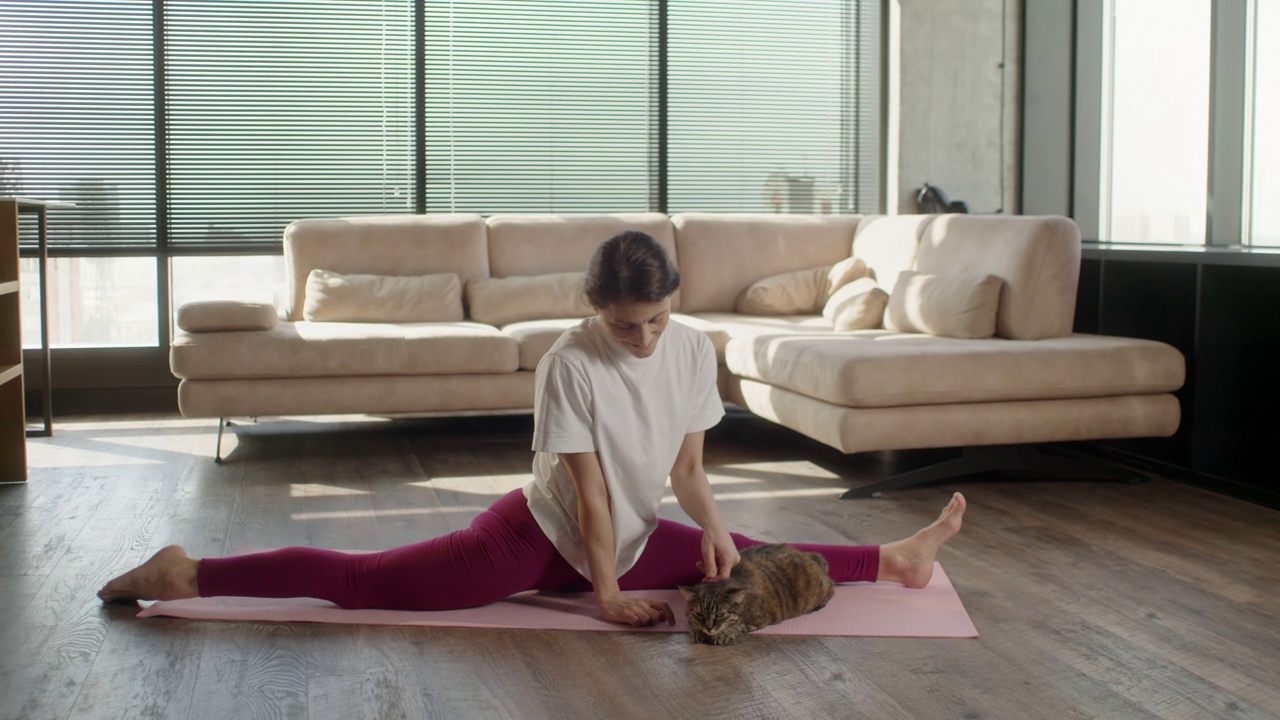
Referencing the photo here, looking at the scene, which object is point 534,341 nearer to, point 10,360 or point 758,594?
point 10,360

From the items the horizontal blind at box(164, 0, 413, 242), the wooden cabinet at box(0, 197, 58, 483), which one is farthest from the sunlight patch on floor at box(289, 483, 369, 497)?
the horizontal blind at box(164, 0, 413, 242)

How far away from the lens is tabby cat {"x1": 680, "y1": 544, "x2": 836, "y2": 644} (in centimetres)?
241

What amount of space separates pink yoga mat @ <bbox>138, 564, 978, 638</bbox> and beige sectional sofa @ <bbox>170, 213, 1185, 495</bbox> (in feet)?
3.87

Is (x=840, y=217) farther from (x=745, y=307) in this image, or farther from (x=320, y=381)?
(x=320, y=381)

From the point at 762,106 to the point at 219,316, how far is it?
127 inches

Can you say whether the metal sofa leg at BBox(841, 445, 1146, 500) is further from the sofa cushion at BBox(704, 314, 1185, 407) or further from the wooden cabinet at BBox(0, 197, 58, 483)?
the wooden cabinet at BBox(0, 197, 58, 483)

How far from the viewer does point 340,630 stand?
8.30 ft

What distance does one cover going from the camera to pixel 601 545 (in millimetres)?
2406

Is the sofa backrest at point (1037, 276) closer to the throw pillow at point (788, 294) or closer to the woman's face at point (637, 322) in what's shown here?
the throw pillow at point (788, 294)

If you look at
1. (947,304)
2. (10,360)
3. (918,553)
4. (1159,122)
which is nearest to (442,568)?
(918,553)

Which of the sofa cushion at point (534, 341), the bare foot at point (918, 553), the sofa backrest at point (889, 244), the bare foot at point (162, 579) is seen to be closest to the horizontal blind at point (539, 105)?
the sofa backrest at point (889, 244)

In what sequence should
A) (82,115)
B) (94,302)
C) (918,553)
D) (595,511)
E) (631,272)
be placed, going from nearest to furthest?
(631,272)
(595,511)
(918,553)
(82,115)
(94,302)

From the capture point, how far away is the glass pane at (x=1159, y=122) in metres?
5.09

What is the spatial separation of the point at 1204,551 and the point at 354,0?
4664 mm
